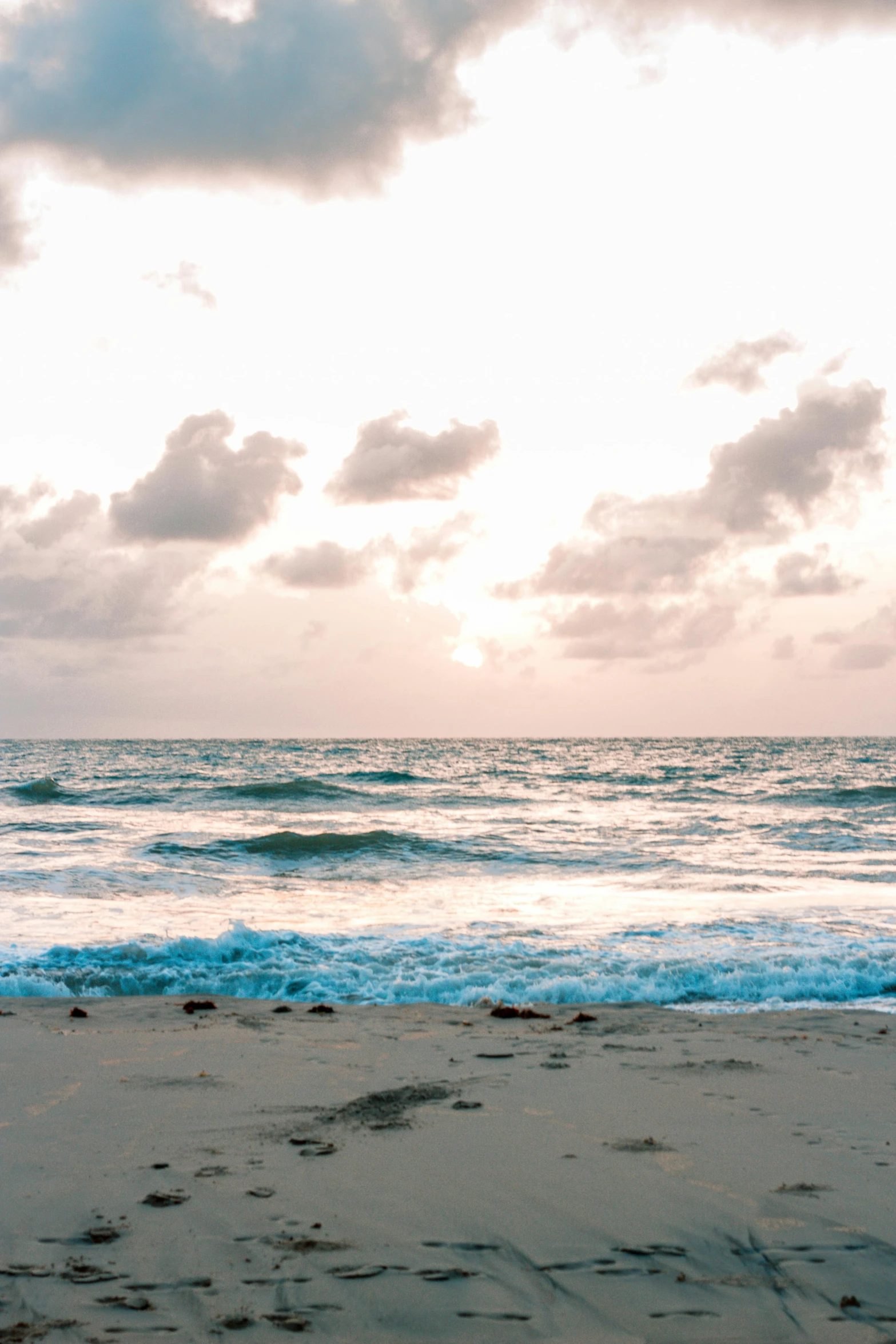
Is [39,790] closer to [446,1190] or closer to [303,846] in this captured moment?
[303,846]

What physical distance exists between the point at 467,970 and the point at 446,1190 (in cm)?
600

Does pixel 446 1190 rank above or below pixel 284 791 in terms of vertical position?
above

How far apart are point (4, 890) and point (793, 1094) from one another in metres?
13.3

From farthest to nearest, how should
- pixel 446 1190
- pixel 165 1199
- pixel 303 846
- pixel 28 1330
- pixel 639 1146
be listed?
pixel 303 846 → pixel 639 1146 → pixel 446 1190 → pixel 165 1199 → pixel 28 1330

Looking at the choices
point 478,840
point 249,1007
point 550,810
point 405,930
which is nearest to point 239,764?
point 550,810

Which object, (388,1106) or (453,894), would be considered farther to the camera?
(453,894)

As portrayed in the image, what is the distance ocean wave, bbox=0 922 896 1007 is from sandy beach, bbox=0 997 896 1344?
7.98 feet

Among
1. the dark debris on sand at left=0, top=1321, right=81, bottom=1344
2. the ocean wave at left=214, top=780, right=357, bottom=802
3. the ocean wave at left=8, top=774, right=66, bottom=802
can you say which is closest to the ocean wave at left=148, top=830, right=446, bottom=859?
the ocean wave at left=214, top=780, right=357, bottom=802

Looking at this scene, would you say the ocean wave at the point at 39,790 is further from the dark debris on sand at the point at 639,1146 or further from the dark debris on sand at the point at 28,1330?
the dark debris on sand at the point at 28,1330

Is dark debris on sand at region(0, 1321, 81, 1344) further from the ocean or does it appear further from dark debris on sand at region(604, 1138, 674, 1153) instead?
the ocean

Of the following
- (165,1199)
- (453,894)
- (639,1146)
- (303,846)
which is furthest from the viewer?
(303,846)

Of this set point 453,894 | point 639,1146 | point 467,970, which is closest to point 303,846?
point 453,894

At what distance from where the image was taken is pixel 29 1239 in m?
3.70

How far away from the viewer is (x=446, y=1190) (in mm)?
4188
